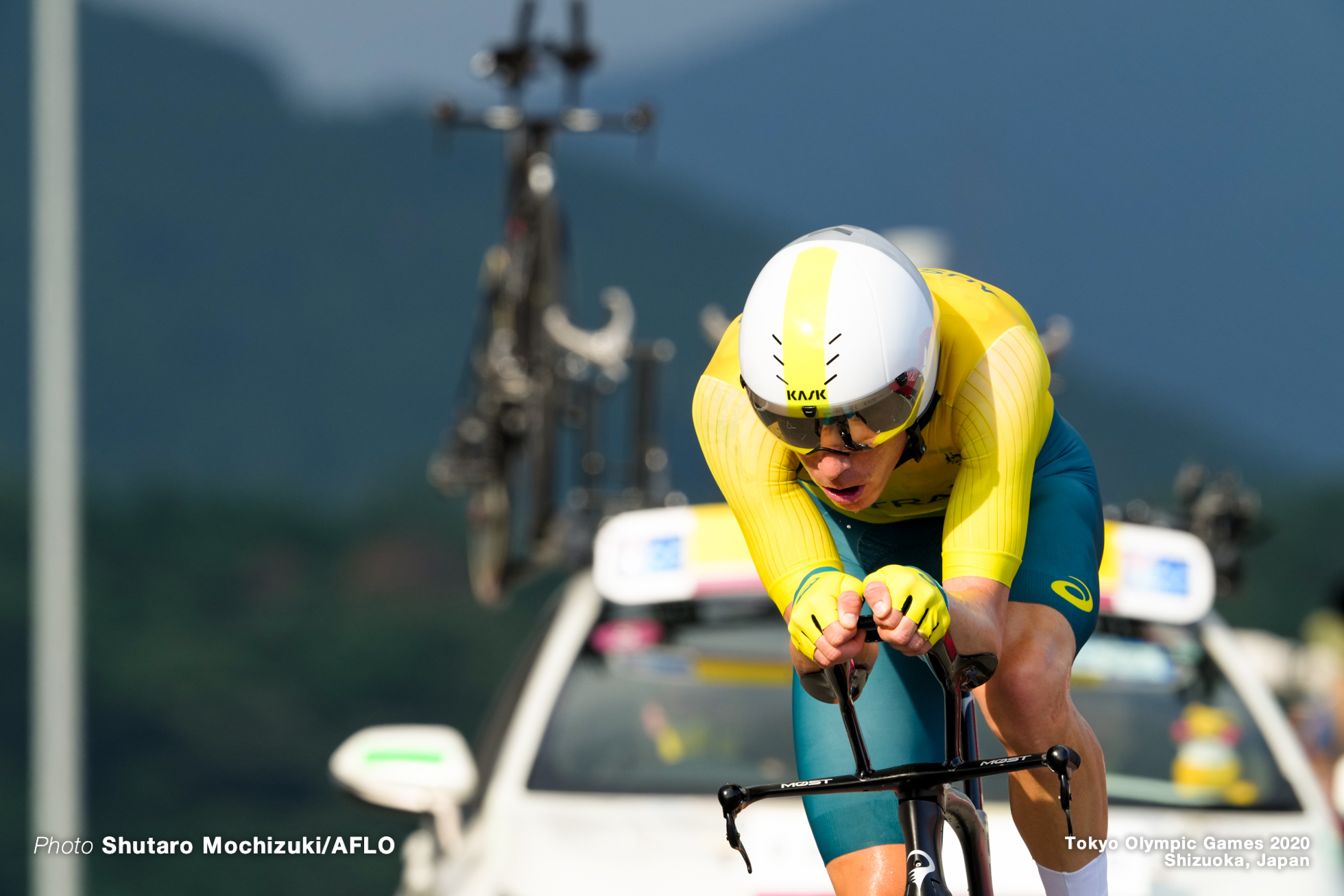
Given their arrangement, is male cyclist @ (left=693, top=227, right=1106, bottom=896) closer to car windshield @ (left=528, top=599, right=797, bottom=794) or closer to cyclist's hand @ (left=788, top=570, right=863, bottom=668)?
cyclist's hand @ (left=788, top=570, right=863, bottom=668)

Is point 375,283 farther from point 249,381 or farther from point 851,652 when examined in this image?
point 851,652

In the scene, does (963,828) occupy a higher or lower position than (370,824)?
higher

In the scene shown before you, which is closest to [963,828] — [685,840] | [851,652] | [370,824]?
[851,652]

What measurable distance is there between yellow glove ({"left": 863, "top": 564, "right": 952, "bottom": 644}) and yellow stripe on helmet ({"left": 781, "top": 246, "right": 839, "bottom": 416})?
278 mm

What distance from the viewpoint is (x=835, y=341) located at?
2201 millimetres

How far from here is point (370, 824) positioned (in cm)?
2467

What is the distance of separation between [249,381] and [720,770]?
4119 cm

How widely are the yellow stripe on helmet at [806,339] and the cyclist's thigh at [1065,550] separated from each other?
59 cm

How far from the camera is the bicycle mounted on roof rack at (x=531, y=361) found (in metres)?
7.64

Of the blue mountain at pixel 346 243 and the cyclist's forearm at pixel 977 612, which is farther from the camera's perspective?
the blue mountain at pixel 346 243

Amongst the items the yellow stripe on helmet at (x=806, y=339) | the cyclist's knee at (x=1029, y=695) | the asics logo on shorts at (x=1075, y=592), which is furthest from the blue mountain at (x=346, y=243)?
the yellow stripe on helmet at (x=806, y=339)

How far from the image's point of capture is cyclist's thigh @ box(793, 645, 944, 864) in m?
2.54

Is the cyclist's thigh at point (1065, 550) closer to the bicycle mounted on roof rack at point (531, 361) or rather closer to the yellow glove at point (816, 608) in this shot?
the yellow glove at point (816, 608)

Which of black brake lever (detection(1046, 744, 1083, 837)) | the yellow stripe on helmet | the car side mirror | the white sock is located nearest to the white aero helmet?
the yellow stripe on helmet
